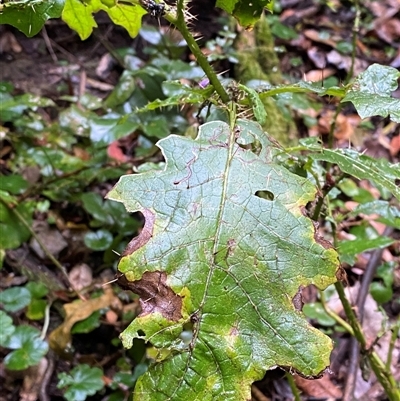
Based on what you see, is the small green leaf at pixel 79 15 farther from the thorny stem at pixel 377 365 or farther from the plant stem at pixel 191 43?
the thorny stem at pixel 377 365

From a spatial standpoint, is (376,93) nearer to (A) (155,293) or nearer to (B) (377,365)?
(A) (155,293)

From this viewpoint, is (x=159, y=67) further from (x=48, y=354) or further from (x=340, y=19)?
(x=340, y=19)

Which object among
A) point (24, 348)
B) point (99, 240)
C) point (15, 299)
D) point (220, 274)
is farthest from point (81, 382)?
point (220, 274)

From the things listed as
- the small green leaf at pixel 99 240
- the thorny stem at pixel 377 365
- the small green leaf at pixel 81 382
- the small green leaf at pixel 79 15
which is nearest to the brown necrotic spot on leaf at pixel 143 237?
the small green leaf at pixel 79 15

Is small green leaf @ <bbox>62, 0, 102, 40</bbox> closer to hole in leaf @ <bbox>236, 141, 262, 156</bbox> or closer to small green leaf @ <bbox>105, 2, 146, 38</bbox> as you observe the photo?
small green leaf @ <bbox>105, 2, 146, 38</bbox>

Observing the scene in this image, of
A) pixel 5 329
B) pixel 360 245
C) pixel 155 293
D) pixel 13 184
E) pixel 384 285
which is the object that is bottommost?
pixel 384 285

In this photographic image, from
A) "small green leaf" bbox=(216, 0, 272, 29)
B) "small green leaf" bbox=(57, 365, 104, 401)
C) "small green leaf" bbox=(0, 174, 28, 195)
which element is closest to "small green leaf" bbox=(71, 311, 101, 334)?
"small green leaf" bbox=(57, 365, 104, 401)

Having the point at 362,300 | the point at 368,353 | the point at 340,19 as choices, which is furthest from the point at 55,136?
the point at 340,19
